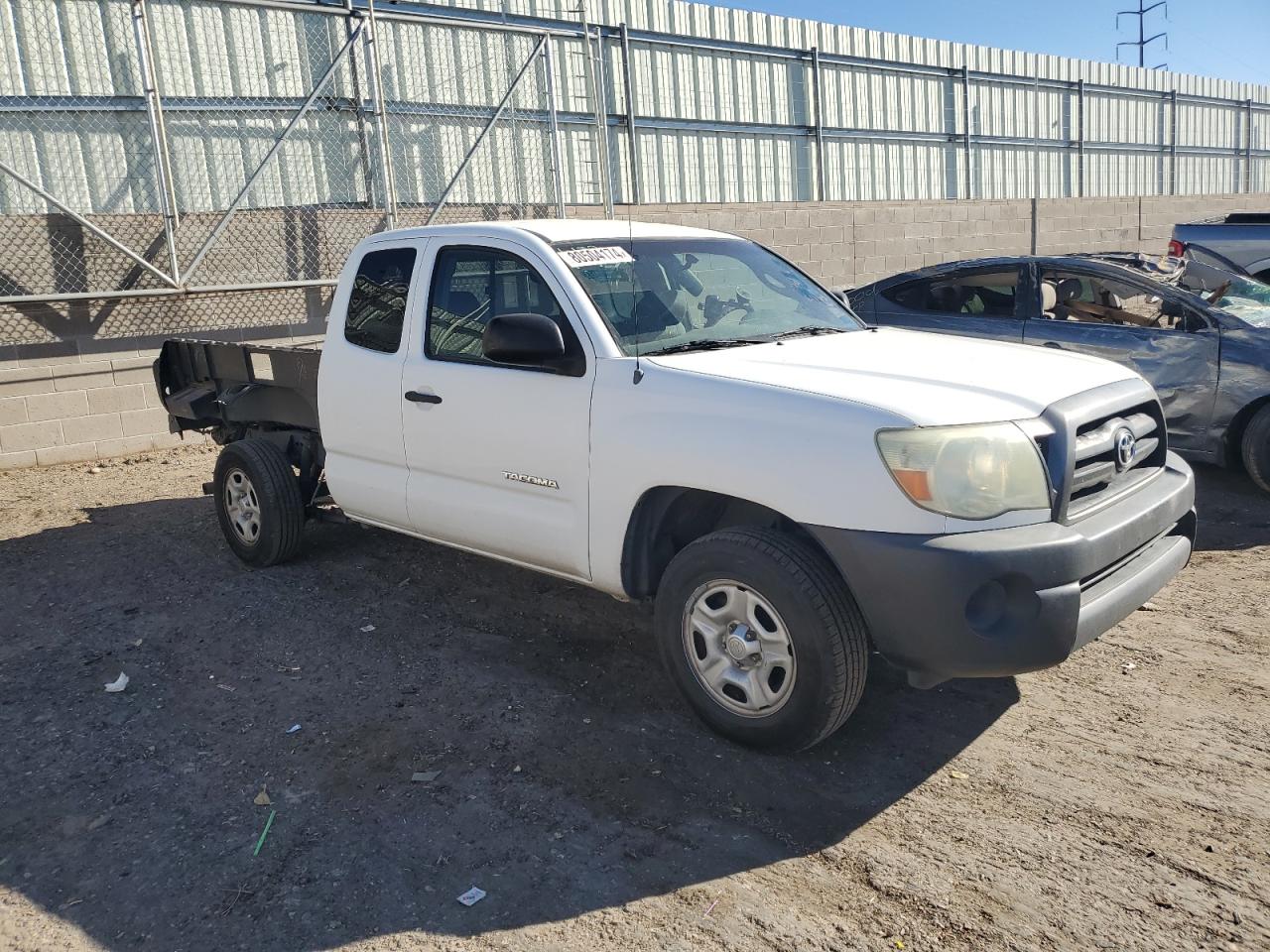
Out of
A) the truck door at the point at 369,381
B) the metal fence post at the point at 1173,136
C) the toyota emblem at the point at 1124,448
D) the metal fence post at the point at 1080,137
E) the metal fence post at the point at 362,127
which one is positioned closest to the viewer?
the toyota emblem at the point at 1124,448

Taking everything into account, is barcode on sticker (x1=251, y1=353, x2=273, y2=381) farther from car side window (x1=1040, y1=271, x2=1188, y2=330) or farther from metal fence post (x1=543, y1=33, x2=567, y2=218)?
metal fence post (x1=543, y1=33, x2=567, y2=218)

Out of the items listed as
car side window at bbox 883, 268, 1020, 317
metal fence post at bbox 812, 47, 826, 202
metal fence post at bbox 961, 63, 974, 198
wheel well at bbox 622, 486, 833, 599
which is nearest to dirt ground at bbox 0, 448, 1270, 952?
wheel well at bbox 622, 486, 833, 599

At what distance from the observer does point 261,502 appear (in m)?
6.18

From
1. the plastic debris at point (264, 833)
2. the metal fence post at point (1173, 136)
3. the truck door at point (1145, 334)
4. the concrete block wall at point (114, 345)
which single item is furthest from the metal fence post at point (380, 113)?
the metal fence post at point (1173, 136)

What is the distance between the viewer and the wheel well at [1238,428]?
7105 mm

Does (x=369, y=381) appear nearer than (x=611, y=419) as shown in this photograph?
No

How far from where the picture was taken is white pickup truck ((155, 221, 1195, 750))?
3424 mm

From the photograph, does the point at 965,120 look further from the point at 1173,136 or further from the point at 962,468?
the point at 962,468

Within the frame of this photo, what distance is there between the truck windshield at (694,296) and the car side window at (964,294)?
10.6 feet

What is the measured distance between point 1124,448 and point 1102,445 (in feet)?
0.61

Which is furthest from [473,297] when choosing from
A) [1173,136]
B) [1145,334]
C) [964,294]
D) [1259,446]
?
[1173,136]

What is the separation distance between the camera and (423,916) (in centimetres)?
310

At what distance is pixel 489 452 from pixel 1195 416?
515 cm

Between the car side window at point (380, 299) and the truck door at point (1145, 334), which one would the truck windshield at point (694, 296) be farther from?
the truck door at point (1145, 334)
